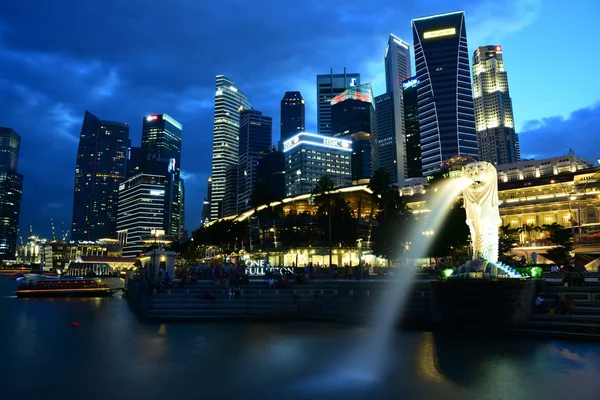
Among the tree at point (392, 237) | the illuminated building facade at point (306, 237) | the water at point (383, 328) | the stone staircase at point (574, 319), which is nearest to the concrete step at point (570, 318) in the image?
the stone staircase at point (574, 319)

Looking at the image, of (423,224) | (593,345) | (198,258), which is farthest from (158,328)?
(198,258)

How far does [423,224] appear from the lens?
250 ft

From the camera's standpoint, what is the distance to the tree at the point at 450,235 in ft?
183

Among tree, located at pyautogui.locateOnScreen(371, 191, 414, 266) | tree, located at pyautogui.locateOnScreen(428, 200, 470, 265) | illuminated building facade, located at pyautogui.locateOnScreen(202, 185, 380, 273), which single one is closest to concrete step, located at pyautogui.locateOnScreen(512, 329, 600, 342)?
tree, located at pyautogui.locateOnScreen(428, 200, 470, 265)

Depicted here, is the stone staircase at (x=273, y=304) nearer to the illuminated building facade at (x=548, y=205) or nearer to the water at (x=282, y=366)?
the water at (x=282, y=366)

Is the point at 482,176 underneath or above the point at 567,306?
above

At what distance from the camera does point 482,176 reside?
2639 centimetres

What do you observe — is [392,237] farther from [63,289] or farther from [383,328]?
[63,289]

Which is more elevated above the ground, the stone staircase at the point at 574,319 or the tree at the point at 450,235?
the tree at the point at 450,235

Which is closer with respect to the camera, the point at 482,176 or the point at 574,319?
the point at 574,319

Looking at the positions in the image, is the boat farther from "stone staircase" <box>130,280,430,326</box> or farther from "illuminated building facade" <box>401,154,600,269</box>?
"illuminated building facade" <box>401,154,600,269</box>

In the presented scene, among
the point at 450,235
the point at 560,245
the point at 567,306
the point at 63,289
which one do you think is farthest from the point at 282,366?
the point at 560,245

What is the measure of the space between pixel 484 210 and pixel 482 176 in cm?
211

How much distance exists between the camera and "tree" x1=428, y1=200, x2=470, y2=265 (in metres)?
55.7
